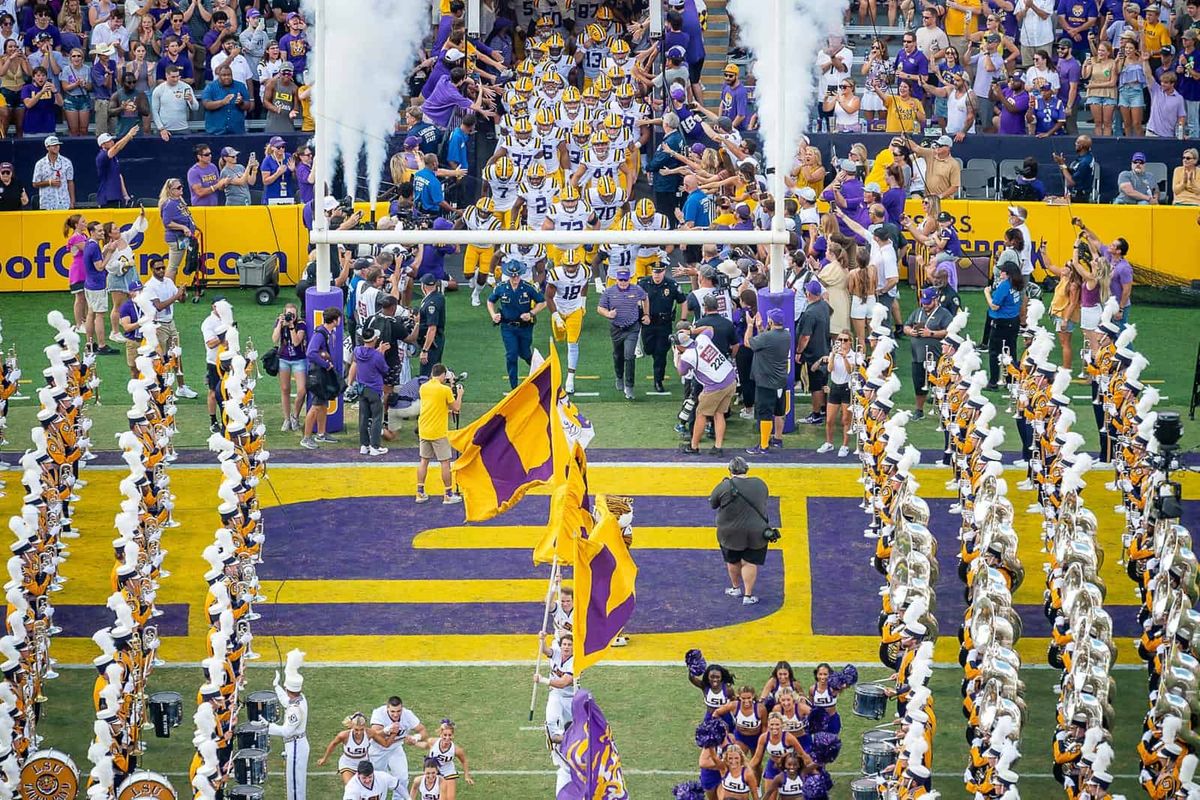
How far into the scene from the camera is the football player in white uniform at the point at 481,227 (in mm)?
31984

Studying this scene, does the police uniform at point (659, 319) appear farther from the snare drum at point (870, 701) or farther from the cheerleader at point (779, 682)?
the cheerleader at point (779, 682)

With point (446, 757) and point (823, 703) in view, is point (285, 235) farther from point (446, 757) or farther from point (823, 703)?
point (823, 703)

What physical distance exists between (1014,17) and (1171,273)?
18.5 ft

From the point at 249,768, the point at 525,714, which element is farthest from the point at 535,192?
the point at 249,768

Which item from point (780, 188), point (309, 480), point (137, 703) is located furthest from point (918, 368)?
point (137, 703)

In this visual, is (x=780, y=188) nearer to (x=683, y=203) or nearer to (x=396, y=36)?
(x=683, y=203)

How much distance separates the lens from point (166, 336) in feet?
88.9

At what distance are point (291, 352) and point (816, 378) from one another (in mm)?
6175

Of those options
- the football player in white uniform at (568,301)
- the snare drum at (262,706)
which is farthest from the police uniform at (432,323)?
the snare drum at (262,706)

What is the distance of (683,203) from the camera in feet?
108

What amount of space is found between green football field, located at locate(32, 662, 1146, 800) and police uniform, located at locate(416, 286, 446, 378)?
6.94 m

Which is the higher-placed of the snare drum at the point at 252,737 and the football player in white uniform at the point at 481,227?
the football player in white uniform at the point at 481,227

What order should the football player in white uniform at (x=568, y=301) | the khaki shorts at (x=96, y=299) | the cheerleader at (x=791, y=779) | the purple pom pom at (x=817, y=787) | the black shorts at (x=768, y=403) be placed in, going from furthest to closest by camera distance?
the khaki shorts at (x=96, y=299) → the football player in white uniform at (x=568, y=301) → the black shorts at (x=768, y=403) → the cheerleader at (x=791, y=779) → the purple pom pom at (x=817, y=787)

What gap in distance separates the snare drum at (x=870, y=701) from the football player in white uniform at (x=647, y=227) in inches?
459
